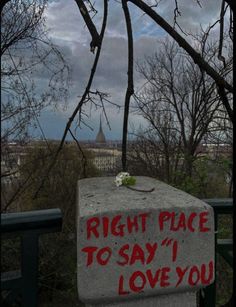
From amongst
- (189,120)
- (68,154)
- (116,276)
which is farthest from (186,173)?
(116,276)

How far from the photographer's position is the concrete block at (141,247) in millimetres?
1209

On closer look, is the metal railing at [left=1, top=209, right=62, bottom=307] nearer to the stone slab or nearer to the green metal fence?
the green metal fence

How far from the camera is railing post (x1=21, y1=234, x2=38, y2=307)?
1239mm

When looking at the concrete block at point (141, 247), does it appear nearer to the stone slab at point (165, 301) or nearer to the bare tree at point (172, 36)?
the stone slab at point (165, 301)

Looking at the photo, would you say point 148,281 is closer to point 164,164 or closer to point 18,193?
point 18,193

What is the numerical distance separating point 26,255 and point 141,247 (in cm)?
36

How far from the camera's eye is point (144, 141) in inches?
541

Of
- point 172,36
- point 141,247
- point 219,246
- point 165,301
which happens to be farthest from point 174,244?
point 172,36

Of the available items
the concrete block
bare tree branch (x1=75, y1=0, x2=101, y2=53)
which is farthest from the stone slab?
bare tree branch (x1=75, y1=0, x2=101, y2=53)

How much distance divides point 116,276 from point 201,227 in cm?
32

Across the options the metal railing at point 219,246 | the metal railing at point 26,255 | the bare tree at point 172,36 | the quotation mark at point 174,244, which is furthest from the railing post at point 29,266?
the bare tree at point 172,36

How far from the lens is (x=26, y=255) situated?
1241 millimetres

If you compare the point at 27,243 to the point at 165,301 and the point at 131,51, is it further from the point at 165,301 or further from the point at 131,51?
the point at 131,51

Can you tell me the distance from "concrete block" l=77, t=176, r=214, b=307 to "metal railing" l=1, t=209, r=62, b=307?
0.14m
